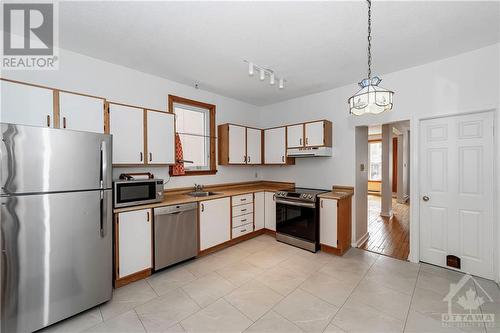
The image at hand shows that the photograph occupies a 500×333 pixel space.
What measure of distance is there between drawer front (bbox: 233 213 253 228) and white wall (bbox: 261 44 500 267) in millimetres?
1231

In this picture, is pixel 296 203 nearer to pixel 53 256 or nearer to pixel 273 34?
pixel 273 34

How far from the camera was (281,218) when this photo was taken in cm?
384

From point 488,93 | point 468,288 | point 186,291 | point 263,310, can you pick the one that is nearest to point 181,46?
point 186,291

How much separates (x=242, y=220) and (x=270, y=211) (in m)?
0.59

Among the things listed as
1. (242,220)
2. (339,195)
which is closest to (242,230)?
(242,220)

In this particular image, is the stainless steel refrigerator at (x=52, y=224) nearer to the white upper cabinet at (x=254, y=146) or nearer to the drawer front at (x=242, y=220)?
the drawer front at (x=242, y=220)

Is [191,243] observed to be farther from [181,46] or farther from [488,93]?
[488,93]

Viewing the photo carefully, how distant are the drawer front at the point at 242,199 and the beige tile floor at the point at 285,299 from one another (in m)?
0.93

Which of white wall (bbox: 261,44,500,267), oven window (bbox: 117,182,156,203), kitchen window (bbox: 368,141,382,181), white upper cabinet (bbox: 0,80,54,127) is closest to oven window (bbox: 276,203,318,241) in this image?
white wall (bbox: 261,44,500,267)

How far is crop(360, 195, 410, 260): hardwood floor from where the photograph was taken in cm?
344

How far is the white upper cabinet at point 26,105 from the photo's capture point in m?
1.91

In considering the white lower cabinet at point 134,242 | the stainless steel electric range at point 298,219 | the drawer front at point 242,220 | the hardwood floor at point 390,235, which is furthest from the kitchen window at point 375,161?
the white lower cabinet at point 134,242

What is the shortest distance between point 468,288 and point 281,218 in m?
2.40

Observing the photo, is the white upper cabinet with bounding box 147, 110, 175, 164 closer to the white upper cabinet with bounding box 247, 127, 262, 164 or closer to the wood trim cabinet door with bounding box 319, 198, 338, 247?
the white upper cabinet with bounding box 247, 127, 262, 164
